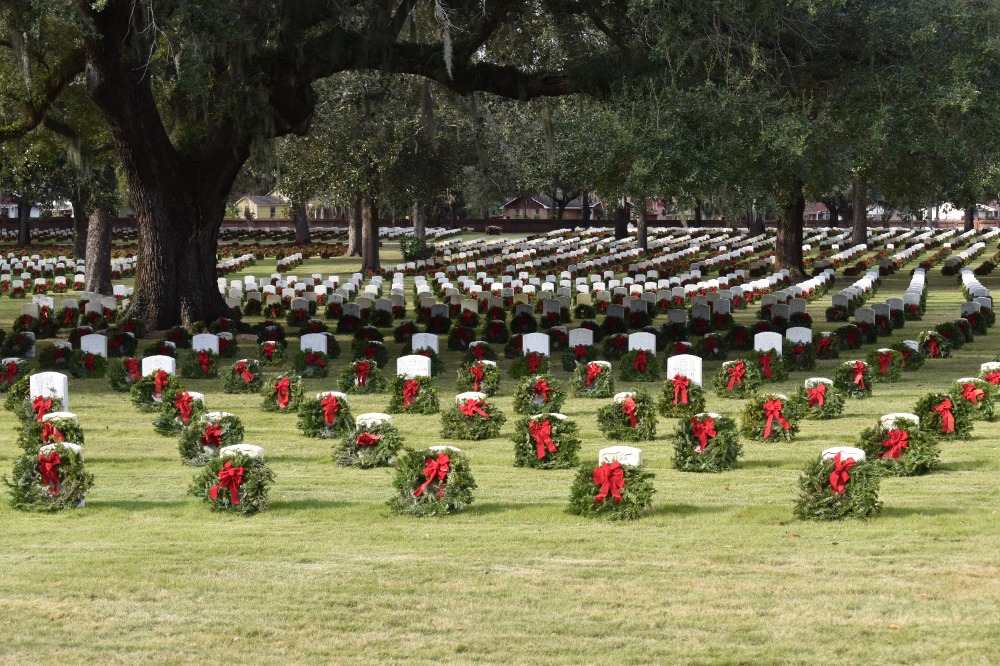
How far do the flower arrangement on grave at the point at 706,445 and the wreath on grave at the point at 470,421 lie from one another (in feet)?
9.00

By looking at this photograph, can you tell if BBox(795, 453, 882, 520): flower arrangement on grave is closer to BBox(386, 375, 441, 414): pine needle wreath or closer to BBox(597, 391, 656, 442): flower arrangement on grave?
BBox(597, 391, 656, 442): flower arrangement on grave

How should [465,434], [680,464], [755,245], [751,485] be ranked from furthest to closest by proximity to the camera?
[755,245] < [465,434] < [680,464] < [751,485]

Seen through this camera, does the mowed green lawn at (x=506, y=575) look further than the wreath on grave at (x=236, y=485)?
No

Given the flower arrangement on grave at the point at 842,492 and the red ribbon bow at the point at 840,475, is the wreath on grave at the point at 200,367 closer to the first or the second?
the flower arrangement on grave at the point at 842,492

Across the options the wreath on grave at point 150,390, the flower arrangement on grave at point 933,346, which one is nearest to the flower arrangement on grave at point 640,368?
the flower arrangement on grave at point 933,346

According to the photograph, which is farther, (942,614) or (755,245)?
(755,245)

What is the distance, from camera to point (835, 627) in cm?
804

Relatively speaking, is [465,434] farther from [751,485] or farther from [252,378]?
[252,378]

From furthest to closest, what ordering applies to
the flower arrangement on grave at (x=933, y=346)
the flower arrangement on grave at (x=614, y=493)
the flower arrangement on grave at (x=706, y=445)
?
the flower arrangement on grave at (x=933, y=346), the flower arrangement on grave at (x=706, y=445), the flower arrangement on grave at (x=614, y=493)

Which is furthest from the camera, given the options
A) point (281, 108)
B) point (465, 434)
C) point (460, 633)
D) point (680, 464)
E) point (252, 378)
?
point (281, 108)

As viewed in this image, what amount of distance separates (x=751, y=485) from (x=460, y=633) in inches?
205

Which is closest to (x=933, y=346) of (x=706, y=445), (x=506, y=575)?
(x=706, y=445)

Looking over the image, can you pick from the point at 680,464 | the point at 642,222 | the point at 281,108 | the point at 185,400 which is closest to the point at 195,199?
the point at 281,108

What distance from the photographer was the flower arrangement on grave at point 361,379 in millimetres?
19594
